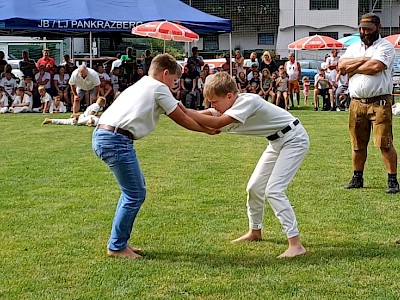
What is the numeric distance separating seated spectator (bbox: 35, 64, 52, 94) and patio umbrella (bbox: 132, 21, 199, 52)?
313 cm

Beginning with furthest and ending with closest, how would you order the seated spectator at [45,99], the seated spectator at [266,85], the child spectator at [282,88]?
1. the seated spectator at [266,85]
2. the child spectator at [282,88]
3. the seated spectator at [45,99]

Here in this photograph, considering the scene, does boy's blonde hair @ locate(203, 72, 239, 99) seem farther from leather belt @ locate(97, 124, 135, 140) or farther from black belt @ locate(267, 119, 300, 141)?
leather belt @ locate(97, 124, 135, 140)

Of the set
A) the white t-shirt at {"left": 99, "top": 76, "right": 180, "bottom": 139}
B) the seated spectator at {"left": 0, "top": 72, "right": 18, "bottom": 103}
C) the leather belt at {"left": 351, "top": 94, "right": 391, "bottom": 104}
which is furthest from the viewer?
the seated spectator at {"left": 0, "top": 72, "right": 18, "bottom": 103}

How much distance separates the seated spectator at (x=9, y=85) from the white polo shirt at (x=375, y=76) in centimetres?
1503

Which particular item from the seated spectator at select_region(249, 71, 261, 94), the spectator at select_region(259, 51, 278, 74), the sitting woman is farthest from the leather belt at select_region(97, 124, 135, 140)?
the spectator at select_region(259, 51, 278, 74)

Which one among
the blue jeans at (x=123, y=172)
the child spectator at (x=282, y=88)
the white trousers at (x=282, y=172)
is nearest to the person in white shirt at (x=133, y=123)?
the blue jeans at (x=123, y=172)

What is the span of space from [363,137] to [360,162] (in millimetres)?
323

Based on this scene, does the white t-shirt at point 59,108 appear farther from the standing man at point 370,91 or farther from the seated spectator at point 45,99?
the standing man at point 370,91

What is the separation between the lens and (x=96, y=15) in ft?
68.9

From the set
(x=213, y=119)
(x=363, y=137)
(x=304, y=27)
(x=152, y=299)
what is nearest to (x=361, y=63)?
(x=363, y=137)

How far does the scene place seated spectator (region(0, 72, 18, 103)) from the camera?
2123cm

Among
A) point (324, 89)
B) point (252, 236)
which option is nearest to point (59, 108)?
point (324, 89)

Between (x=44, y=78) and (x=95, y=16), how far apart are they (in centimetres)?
249

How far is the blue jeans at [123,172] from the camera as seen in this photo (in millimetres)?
5277
